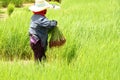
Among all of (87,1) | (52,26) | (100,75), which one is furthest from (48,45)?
(87,1)

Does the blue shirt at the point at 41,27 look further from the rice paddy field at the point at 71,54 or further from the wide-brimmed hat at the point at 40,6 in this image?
the rice paddy field at the point at 71,54

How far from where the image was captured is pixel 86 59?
4.14 meters

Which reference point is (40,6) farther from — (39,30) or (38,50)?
(38,50)

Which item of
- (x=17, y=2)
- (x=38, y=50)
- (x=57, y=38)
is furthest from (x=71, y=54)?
Result: (x=17, y=2)

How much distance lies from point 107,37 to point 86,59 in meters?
1.39

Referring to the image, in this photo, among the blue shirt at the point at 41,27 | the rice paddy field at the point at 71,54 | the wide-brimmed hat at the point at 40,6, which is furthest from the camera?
the wide-brimmed hat at the point at 40,6

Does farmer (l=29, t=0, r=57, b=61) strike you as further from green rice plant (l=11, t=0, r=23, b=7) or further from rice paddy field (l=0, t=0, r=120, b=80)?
green rice plant (l=11, t=0, r=23, b=7)

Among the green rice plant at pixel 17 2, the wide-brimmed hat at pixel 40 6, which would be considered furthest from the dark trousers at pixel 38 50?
→ the green rice plant at pixel 17 2

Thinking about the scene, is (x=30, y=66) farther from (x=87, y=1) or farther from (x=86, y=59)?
(x=87, y=1)

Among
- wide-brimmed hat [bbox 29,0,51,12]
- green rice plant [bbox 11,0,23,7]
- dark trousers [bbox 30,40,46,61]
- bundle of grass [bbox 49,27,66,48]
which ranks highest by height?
wide-brimmed hat [bbox 29,0,51,12]

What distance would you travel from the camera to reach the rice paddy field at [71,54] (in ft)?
12.0

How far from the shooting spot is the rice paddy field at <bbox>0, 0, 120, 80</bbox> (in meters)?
3.67

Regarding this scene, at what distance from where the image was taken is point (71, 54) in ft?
15.9

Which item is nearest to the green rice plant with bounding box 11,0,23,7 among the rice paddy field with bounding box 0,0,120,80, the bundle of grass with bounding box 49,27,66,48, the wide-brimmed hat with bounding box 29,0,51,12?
the rice paddy field with bounding box 0,0,120,80
